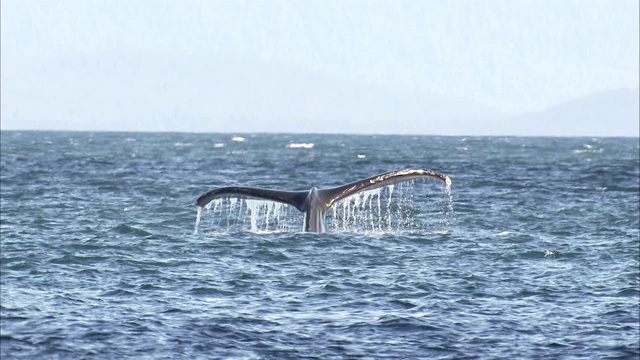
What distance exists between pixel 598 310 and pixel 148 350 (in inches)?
277

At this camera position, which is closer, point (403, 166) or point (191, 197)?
point (191, 197)

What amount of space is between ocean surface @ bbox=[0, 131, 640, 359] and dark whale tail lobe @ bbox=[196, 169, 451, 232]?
0.79 meters

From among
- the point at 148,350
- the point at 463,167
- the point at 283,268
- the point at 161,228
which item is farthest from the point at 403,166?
the point at 148,350

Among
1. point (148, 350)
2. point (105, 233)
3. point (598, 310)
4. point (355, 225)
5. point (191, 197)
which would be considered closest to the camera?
point (148, 350)

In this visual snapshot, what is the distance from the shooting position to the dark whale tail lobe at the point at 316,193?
21531mm

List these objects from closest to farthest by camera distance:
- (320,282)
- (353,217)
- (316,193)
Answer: (320,282) → (316,193) → (353,217)

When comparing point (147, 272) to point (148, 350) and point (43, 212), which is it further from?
point (43, 212)

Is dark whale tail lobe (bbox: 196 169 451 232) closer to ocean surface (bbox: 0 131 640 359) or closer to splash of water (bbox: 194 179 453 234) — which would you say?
splash of water (bbox: 194 179 453 234)

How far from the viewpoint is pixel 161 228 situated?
2777cm

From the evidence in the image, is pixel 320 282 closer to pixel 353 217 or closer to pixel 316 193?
pixel 316 193

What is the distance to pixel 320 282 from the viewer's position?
65.1 feet

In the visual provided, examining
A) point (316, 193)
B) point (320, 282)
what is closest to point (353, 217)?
point (316, 193)

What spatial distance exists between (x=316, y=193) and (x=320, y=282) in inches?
132

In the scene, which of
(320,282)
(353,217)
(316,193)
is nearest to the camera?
(320,282)
